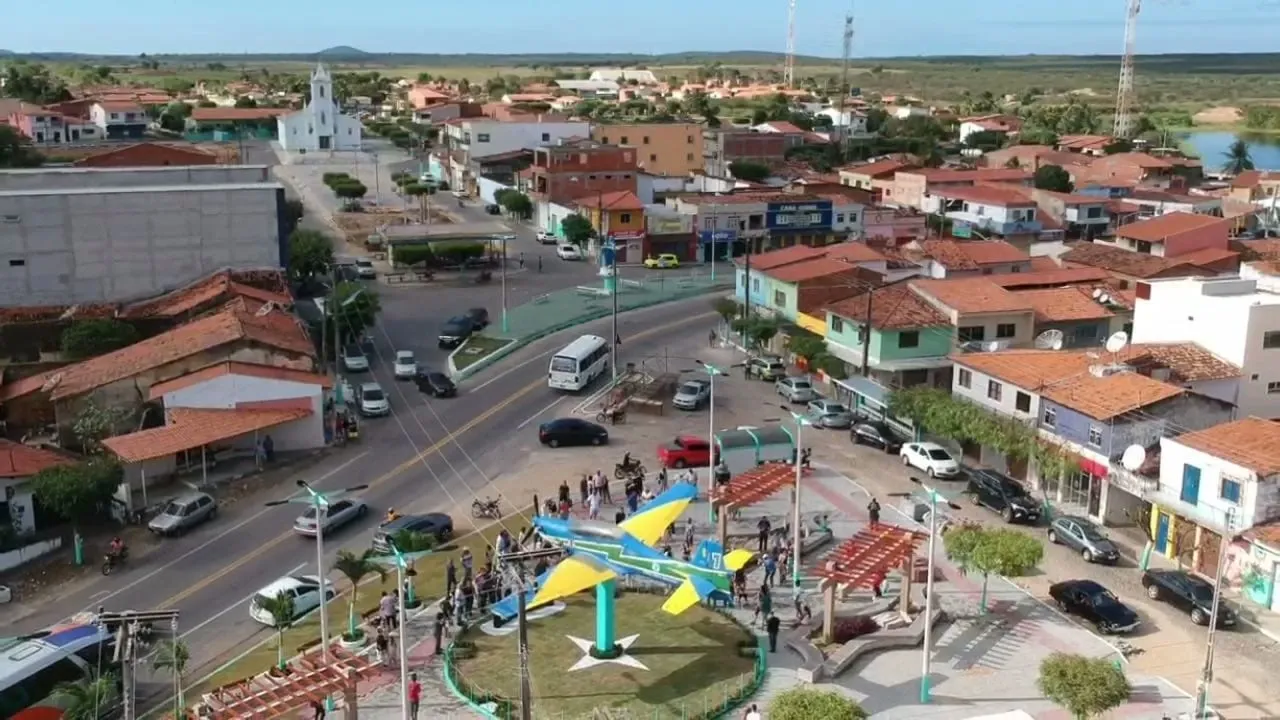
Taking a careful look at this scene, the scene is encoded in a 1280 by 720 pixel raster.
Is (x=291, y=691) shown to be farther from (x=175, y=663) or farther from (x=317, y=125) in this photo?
(x=317, y=125)

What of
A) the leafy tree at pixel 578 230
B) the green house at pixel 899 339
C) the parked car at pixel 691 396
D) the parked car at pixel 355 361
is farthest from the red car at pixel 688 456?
the leafy tree at pixel 578 230

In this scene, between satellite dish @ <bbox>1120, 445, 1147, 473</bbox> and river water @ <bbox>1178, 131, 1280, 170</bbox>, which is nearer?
satellite dish @ <bbox>1120, 445, 1147, 473</bbox>

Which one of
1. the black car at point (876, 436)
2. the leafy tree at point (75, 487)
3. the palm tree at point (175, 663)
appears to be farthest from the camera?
the black car at point (876, 436)

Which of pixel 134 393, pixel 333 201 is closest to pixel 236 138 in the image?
pixel 333 201

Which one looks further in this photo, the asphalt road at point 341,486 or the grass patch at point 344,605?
the asphalt road at point 341,486

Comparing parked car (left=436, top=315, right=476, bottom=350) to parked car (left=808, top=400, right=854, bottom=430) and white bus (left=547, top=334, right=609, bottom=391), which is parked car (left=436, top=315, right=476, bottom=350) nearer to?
white bus (left=547, top=334, right=609, bottom=391)

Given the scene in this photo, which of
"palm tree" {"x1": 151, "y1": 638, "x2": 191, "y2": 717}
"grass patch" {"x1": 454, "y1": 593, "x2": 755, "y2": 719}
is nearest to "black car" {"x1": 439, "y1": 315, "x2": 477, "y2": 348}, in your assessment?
"grass patch" {"x1": 454, "y1": 593, "x2": 755, "y2": 719}

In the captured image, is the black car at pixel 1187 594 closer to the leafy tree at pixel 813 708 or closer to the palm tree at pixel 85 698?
the leafy tree at pixel 813 708
